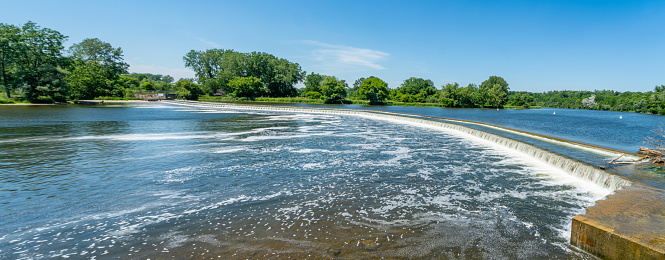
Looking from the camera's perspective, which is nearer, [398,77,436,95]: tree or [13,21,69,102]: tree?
[13,21,69,102]: tree

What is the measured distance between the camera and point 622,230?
5070 millimetres

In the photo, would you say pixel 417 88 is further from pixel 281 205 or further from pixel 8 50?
pixel 281 205

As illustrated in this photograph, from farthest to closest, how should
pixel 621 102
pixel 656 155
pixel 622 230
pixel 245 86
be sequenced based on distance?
pixel 621 102
pixel 245 86
pixel 656 155
pixel 622 230

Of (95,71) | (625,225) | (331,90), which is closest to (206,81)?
(95,71)

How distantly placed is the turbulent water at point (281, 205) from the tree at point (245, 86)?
92.9m

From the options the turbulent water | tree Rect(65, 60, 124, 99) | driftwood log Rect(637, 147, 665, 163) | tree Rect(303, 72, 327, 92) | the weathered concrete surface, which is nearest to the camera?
the weathered concrete surface

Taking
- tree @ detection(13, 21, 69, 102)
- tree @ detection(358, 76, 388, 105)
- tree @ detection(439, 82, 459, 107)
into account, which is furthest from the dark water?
tree @ detection(13, 21, 69, 102)

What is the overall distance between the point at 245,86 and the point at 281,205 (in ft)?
343

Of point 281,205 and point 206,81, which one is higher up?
point 206,81

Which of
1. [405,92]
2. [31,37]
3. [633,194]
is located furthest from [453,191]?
[405,92]

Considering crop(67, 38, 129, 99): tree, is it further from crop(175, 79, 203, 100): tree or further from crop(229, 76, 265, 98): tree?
crop(229, 76, 265, 98): tree

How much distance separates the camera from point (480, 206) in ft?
26.4

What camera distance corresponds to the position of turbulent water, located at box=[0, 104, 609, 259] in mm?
5656

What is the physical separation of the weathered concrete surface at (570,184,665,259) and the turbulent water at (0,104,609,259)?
1.36ft
